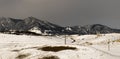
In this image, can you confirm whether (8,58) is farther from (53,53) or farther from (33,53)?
(53,53)

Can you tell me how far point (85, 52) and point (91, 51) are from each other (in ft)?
4.85

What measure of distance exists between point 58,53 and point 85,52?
17.4 feet

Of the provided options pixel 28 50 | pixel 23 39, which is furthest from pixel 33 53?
pixel 23 39

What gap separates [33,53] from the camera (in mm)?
47188

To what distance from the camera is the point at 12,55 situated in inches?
1880

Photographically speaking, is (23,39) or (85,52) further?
(23,39)

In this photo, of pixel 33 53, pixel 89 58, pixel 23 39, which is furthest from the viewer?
pixel 23 39

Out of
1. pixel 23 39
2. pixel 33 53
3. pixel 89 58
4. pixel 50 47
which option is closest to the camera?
pixel 89 58

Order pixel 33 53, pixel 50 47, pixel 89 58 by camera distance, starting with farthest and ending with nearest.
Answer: pixel 50 47 → pixel 33 53 → pixel 89 58

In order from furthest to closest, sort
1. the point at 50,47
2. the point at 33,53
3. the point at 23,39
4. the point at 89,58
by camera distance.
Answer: the point at 23,39, the point at 50,47, the point at 33,53, the point at 89,58

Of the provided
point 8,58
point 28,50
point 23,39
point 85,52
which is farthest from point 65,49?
point 23,39

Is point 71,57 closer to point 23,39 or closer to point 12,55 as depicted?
point 12,55

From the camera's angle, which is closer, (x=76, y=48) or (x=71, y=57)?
(x=71, y=57)

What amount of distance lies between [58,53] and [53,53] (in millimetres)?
934
